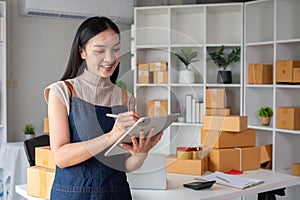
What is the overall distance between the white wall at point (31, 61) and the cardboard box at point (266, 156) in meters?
2.32

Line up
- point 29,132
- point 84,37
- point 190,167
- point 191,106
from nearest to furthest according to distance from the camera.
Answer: point 84,37 → point 191,106 → point 190,167 → point 29,132

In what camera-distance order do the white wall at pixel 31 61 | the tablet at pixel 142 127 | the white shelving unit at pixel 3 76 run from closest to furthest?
1. the tablet at pixel 142 127
2. the white shelving unit at pixel 3 76
3. the white wall at pixel 31 61

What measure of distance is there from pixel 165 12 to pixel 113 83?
9.93 feet

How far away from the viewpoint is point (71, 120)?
4.41 ft

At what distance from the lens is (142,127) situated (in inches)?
49.9

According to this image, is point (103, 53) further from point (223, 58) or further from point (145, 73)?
point (223, 58)

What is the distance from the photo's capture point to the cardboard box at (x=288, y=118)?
3693 mm

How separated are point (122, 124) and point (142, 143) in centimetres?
13

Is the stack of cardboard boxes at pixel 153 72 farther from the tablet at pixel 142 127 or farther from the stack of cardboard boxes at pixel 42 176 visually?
the stack of cardboard boxes at pixel 42 176

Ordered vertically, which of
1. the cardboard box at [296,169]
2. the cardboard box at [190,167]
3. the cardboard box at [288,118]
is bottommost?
the cardboard box at [296,169]

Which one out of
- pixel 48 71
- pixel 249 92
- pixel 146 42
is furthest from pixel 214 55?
pixel 146 42

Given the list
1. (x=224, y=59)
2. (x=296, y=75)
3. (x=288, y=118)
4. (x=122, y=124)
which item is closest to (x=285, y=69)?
(x=296, y=75)

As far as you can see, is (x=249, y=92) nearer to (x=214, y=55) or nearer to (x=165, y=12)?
(x=214, y=55)

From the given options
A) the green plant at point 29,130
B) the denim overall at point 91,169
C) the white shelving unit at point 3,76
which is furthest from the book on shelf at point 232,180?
the green plant at point 29,130
